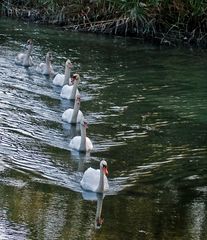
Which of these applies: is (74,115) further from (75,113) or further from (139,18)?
(139,18)

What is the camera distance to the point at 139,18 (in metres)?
30.0

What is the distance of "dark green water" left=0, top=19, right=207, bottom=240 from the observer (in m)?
11.4

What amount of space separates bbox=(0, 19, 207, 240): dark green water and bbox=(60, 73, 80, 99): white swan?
241 millimetres

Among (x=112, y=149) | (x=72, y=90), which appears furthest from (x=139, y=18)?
(x=112, y=149)

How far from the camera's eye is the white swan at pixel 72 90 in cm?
1941

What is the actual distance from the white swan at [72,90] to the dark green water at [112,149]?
241 millimetres

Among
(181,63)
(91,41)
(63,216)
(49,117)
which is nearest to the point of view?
(63,216)

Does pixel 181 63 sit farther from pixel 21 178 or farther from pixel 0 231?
pixel 0 231

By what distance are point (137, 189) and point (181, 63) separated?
45.6ft

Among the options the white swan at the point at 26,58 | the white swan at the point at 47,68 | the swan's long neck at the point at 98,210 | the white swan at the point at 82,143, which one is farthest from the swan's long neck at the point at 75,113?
the white swan at the point at 26,58

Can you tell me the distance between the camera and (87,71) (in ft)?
77.2

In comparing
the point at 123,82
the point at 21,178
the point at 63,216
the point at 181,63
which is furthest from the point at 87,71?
the point at 63,216

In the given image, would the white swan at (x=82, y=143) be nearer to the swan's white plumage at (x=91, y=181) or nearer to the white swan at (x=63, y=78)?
the swan's white plumage at (x=91, y=181)

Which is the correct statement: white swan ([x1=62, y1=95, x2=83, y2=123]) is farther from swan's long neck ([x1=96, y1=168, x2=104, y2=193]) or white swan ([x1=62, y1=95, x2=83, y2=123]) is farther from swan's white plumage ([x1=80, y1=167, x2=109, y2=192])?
swan's long neck ([x1=96, y1=168, x2=104, y2=193])
